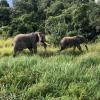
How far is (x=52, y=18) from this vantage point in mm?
21812

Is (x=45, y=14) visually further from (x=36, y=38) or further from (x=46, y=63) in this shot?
(x=46, y=63)

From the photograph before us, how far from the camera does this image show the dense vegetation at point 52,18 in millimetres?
20641

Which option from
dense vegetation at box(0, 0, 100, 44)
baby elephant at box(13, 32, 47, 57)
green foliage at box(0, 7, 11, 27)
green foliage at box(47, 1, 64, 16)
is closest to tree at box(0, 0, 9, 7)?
dense vegetation at box(0, 0, 100, 44)

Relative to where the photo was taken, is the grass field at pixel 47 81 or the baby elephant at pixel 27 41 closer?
the grass field at pixel 47 81

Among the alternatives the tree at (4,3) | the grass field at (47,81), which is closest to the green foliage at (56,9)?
the tree at (4,3)

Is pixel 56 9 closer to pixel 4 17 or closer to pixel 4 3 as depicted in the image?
pixel 4 17

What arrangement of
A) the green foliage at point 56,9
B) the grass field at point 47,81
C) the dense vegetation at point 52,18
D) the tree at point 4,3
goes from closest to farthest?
the grass field at point 47,81 < the dense vegetation at point 52,18 < the green foliage at point 56,9 < the tree at point 4,3

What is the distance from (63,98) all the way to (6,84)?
1334mm

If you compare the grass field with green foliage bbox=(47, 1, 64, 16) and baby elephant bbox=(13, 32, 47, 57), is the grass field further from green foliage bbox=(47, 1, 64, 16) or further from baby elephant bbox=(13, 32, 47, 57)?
green foliage bbox=(47, 1, 64, 16)

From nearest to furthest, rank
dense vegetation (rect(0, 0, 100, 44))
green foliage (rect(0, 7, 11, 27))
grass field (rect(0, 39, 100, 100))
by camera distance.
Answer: grass field (rect(0, 39, 100, 100))
dense vegetation (rect(0, 0, 100, 44))
green foliage (rect(0, 7, 11, 27))

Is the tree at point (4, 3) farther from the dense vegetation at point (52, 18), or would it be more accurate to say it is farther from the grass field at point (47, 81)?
the grass field at point (47, 81)

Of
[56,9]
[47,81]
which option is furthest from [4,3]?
[47,81]

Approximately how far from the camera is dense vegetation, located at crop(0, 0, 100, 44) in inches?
813

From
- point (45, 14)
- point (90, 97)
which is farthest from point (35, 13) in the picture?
point (90, 97)
